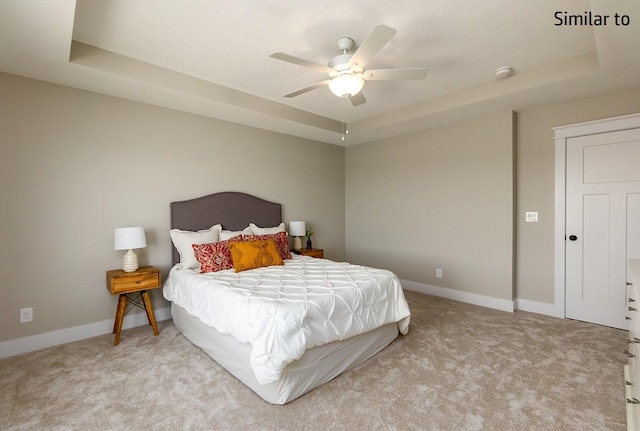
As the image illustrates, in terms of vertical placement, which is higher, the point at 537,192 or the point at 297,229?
the point at 537,192

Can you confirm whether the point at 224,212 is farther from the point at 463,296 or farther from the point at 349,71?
the point at 463,296

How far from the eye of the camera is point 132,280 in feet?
9.71

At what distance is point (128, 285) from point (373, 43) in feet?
9.59

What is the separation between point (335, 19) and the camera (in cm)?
224

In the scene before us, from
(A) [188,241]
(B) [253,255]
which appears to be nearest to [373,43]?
(B) [253,255]

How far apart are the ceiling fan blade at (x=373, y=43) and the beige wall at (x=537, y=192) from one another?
2.69 meters

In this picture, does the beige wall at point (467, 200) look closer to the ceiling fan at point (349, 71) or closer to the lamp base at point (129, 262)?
the ceiling fan at point (349, 71)

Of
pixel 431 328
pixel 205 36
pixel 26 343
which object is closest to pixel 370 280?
pixel 431 328

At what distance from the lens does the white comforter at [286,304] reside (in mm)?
1961

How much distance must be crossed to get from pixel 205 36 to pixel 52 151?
1835 millimetres

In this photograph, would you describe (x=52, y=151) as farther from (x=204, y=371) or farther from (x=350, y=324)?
(x=350, y=324)

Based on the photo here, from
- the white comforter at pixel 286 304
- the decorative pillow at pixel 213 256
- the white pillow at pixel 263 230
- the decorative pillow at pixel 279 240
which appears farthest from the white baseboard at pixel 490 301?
the decorative pillow at pixel 213 256

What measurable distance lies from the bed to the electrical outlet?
1.11 metres

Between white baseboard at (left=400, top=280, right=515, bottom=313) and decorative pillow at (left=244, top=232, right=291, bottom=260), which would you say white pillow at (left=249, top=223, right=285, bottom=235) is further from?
white baseboard at (left=400, top=280, right=515, bottom=313)
